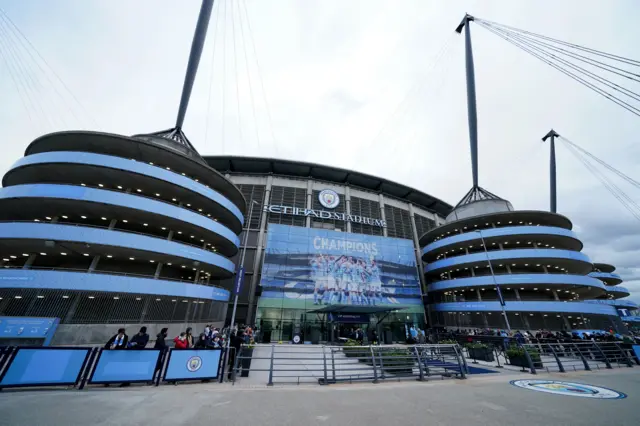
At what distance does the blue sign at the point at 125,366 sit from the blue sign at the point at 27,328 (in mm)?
10266

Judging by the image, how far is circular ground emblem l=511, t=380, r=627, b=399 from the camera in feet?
24.4

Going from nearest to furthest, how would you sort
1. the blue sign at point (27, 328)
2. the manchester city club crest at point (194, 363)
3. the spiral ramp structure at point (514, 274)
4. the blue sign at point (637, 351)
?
the manchester city club crest at point (194, 363), the blue sign at point (27, 328), the blue sign at point (637, 351), the spiral ramp structure at point (514, 274)

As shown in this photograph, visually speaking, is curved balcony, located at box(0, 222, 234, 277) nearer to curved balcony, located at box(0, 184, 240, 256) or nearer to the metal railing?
curved balcony, located at box(0, 184, 240, 256)

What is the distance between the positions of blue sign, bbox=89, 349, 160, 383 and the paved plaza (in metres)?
0.34

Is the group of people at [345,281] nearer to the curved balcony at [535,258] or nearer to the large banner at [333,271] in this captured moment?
the large banner at [333,271]

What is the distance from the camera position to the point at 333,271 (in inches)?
1211

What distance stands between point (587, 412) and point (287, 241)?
27.4 m

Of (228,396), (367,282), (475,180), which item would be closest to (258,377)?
(228,396)

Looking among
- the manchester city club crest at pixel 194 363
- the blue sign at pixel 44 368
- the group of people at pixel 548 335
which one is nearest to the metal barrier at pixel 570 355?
the group of people at pixel 548 335

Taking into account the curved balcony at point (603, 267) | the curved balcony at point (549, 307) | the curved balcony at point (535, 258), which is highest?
the curved balcony at point (603, 267)

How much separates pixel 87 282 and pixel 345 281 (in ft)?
81.0

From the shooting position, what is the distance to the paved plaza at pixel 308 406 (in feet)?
16.5

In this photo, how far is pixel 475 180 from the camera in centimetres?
4534

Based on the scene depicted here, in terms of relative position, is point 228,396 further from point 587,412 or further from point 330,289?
point 330,289
